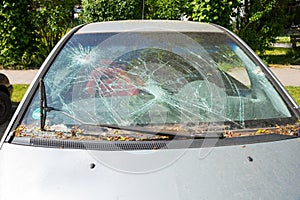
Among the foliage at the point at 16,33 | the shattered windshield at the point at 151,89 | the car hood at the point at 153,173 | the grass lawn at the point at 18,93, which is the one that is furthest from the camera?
the foliage at the point at 16,33

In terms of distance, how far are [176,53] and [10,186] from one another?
1533 mm

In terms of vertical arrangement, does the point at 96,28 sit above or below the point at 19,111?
above

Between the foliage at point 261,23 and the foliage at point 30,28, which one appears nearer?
the foliage at point 30,28

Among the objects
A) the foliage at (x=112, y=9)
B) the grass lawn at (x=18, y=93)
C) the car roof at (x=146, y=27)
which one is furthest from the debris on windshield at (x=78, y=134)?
the foliage at (x=112, y=9)

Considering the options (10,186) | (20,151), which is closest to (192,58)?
(20,151)

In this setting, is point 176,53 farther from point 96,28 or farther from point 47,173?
point 47,173

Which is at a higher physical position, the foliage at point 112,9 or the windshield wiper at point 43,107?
the windshield wiper at point 43,107

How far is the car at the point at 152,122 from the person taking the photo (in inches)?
66.4

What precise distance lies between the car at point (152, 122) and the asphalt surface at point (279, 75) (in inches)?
239

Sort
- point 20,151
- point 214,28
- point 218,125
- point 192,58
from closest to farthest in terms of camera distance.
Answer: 1. point 20,151
2. point 218,125
3. point 192,58
4. point 214,28

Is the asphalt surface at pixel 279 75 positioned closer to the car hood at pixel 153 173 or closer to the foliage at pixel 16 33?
the foliage at pixel 16 33

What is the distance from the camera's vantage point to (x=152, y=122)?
2.17 m

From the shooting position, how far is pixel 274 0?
986 centimetres

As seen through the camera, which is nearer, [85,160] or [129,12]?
[85,160]
